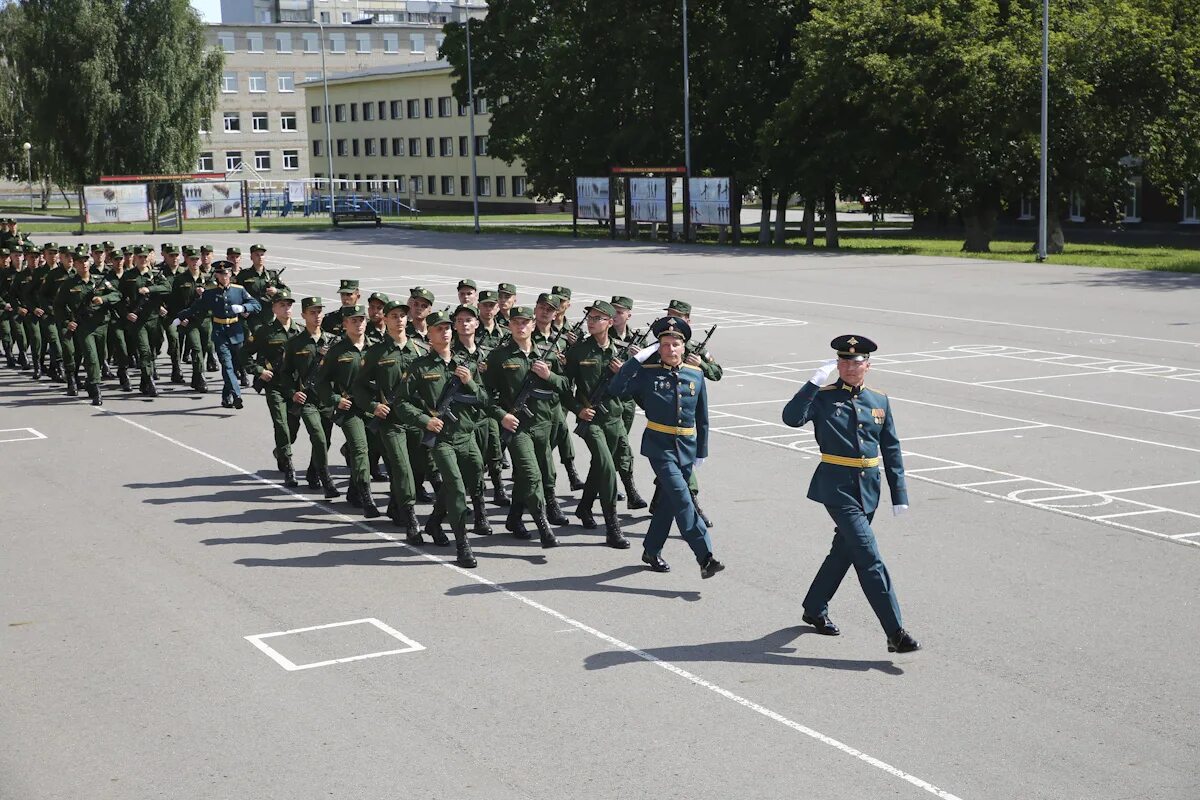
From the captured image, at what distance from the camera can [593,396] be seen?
12.3 m

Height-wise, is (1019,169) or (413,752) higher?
(1019,169)

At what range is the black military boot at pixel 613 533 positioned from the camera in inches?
476

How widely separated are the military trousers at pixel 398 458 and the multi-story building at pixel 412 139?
258 feet

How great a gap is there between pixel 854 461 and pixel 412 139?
316ft

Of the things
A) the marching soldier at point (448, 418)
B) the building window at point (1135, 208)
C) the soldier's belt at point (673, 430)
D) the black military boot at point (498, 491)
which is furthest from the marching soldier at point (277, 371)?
the building window at point (1135, 208)

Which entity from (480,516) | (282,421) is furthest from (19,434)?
(480,516)

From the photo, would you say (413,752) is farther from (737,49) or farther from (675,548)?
(737,49)

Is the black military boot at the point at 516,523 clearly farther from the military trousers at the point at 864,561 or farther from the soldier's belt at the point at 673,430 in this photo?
the military trousers at the point at 864,561

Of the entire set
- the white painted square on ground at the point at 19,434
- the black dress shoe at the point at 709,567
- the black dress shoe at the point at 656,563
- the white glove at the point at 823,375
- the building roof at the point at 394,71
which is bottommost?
the black dress shoe at the point at 656,563

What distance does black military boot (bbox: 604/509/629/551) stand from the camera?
12.1m

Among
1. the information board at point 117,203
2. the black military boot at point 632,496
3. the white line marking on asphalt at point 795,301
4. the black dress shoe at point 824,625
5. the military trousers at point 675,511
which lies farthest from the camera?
the information board at point 117,203

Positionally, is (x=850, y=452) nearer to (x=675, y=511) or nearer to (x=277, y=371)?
(x=675, y=511)

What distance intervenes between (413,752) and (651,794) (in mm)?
1337

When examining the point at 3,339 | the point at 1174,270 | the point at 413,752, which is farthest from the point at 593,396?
the point at 1174,270
